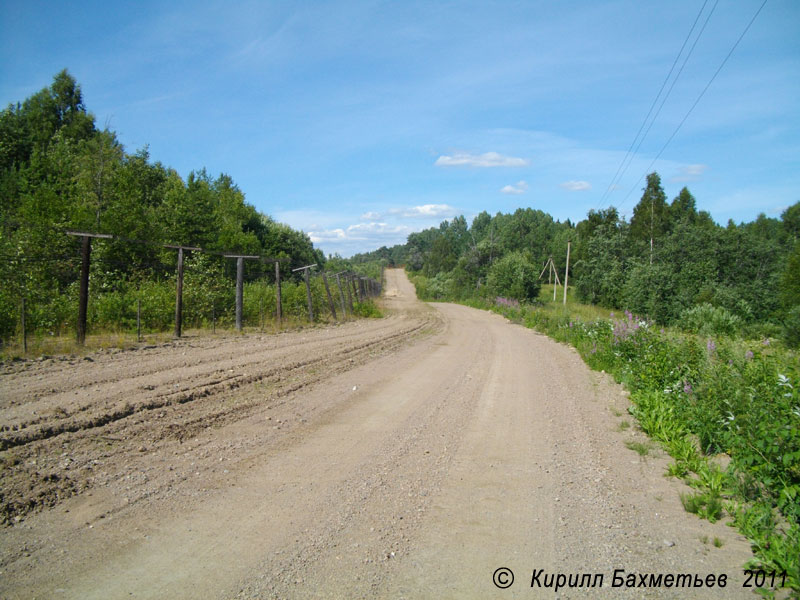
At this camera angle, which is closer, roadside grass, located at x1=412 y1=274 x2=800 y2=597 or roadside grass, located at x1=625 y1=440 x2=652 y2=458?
roadside grass, located at x1=412 y1=274 x2=800 y2=597

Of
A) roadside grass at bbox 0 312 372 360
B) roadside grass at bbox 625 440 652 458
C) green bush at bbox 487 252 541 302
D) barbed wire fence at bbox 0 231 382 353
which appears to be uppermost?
green bush at bbox 487 252 541 302

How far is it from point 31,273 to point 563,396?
39.9 ft

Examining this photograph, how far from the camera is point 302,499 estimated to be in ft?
14.0

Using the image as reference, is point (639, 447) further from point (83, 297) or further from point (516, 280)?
point (516, 280)

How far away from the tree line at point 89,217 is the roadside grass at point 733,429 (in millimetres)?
11474

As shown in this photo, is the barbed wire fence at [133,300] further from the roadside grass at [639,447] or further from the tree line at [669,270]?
the tree line at [669,270]

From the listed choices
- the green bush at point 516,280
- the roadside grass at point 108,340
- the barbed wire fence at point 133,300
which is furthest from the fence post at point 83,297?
the green bush at point 516,280

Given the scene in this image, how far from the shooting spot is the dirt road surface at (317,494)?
318 centimetres

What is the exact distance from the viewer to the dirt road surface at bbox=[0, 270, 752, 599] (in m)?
3.18

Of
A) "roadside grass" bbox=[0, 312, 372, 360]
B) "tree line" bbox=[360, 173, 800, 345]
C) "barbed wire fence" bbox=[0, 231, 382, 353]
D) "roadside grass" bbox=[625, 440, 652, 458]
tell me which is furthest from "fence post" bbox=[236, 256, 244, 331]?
"tree line" bbox=[360, 173, 800, 345]

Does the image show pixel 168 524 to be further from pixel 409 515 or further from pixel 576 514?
pixel 576 514

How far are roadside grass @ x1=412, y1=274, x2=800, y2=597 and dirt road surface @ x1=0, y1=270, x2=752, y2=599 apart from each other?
275 millimetres

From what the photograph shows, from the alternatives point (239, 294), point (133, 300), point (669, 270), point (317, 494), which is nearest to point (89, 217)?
point (133, 300)

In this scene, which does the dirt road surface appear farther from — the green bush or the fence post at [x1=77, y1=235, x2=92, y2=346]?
the green bush
